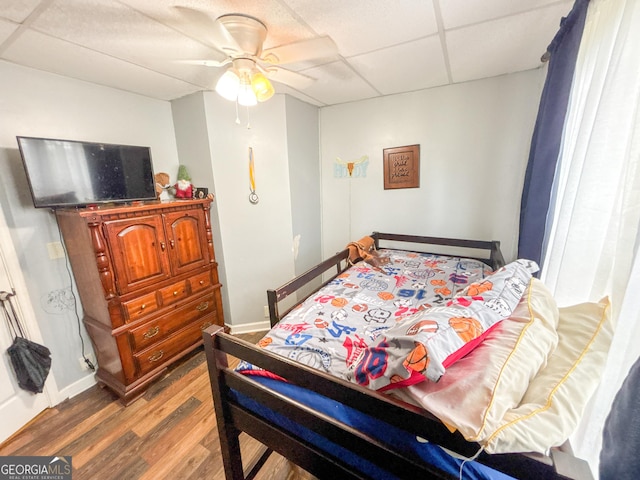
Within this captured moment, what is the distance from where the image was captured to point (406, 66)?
1.92 meters

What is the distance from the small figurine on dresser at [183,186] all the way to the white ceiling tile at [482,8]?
221 cm

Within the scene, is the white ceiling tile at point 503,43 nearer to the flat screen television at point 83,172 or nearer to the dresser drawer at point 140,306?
the flat screen television at point 83,172

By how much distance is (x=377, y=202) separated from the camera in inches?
114

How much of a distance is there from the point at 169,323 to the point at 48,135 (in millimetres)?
1565

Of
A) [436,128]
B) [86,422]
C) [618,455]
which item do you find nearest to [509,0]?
[436,128]

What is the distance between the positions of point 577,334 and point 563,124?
3.85 ft

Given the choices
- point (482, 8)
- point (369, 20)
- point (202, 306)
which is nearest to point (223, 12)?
point (369, 20)

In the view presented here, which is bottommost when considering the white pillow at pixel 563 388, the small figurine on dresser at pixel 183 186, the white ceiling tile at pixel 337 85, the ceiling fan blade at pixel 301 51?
the white pillow at pixel 563 388

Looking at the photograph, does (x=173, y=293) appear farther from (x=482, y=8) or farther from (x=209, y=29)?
(x=482, y=8)

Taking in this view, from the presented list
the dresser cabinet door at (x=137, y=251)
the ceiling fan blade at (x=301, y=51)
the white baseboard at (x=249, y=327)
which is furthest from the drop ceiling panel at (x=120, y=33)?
the white baseboard at (x=249, y=327)

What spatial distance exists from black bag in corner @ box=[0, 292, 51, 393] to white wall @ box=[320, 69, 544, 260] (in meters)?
2.71

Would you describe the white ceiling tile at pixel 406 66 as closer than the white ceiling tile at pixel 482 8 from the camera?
No

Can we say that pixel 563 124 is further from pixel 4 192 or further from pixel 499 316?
pixel 4 192

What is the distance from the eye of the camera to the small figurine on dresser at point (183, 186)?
2.35 metres
